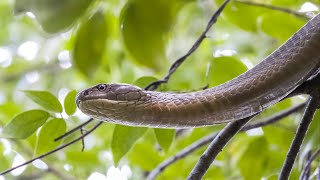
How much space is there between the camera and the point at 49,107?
126 cm

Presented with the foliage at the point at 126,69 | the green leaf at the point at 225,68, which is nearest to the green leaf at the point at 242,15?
the foliage at the point at 126,69

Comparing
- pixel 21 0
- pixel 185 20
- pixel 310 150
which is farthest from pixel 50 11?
pixel 185 20

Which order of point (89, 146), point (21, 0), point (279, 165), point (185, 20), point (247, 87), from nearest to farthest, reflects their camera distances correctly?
point (21, 0) → point (247, 87) → point (279, 165) → point (89, 146) → point (185, 20)

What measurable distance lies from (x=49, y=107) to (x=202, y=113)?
409mm

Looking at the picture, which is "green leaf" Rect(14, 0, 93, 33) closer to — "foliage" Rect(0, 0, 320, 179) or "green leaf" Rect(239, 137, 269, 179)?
"foliage" Rect(0, 0, 320, 179)

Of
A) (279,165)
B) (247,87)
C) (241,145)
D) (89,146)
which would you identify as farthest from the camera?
(89,146)

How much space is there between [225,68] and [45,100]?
42 centimetres

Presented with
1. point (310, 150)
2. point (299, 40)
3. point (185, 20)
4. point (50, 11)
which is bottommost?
point (310, 150)

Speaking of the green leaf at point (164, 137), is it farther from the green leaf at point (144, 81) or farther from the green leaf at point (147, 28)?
the green leaf at point (147, 28)

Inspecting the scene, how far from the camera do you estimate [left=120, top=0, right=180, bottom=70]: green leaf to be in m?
0.97

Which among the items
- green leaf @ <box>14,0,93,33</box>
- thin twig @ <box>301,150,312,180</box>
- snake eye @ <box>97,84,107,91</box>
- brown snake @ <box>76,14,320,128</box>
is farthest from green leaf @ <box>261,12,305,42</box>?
green leaf @ <box>14,0,93,33</box>

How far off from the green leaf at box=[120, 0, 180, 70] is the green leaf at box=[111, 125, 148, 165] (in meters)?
0.25

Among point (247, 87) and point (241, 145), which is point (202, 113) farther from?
point (241, 145)

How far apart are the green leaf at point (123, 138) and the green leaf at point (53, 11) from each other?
0.41 metres
